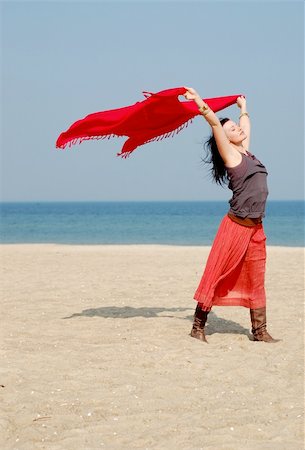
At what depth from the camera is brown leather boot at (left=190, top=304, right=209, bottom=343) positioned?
6920 millimetres

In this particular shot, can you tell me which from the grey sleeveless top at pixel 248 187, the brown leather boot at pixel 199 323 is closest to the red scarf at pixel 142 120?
the grey sleeveless top at pixel 248 187

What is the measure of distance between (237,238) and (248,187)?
48 cm

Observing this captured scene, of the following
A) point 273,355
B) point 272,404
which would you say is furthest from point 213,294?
point 272,404

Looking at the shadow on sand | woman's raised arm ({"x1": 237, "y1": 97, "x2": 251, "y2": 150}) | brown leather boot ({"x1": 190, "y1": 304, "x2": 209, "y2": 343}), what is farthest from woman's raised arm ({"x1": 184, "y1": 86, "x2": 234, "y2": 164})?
the shadow on sand

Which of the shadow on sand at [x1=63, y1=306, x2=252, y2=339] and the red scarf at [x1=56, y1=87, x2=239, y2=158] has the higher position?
the red scarf at [x1=56, y1=87, x2=239, y2=158]

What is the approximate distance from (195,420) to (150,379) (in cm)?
94

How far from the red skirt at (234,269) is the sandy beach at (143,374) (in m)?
0.41

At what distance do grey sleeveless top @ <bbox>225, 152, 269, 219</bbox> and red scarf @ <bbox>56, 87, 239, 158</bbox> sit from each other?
0.89m

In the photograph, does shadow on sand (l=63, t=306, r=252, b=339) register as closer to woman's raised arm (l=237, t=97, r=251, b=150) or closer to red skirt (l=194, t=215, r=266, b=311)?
red skirt (l=194, t=215, r=266, b=311)

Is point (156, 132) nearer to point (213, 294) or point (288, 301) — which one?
point (213, 294)

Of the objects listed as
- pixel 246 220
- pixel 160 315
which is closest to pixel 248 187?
pixel 246 220

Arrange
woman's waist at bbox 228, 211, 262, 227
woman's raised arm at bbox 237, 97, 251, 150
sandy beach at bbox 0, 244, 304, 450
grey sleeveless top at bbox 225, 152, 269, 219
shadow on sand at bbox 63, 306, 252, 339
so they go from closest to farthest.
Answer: sandy beach at bbox 0, 244, 304, 450 < grey sleeveless top at bbox 225, 152, 269, 219 < woman's waist at bbox 228, 211, 262, 227 < woman's raised arm at bbox 237, 97, 251, 150 < shadow on sand at bbox 63, 306, 252, 339

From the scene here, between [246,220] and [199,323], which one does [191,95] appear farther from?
[199,323]

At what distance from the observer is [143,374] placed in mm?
5801
